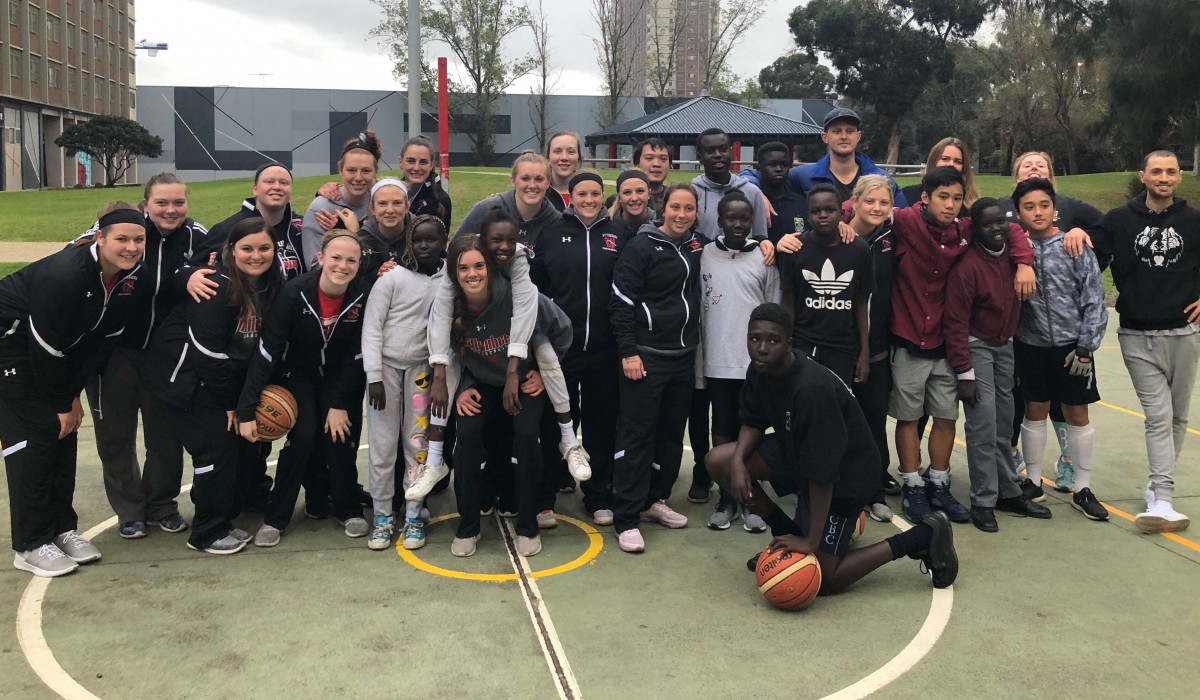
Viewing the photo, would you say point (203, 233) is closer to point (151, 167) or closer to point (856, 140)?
point (856, 140)

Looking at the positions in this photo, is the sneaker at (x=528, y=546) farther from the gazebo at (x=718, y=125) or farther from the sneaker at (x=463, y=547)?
the gazebo at (x=718, y=125)

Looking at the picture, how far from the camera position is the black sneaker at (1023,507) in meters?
5.34

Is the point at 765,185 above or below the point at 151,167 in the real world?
below

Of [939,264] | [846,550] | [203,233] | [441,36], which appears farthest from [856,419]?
[441,36]

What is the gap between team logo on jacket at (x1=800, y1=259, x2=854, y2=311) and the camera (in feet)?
16.0

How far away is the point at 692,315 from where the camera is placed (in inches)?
196

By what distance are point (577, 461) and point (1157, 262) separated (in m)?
3.35

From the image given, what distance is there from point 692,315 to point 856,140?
1658mm

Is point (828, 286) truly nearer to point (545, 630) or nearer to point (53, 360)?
point (545, 630)

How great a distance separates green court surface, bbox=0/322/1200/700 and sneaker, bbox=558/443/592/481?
1.30 feet

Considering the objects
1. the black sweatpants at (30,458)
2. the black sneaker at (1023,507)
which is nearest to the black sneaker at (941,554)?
the black sneaker at (1023,507)

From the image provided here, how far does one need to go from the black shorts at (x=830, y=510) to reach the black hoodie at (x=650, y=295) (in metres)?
0.81

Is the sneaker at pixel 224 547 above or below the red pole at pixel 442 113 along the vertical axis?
below

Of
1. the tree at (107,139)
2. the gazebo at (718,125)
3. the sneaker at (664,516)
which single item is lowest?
the sneaker at (664,516)
